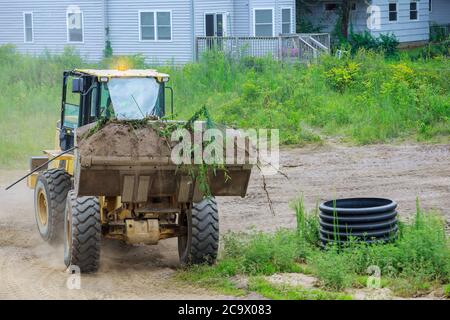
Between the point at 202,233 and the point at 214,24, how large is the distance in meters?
23.9

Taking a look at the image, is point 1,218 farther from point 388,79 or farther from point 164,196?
point 388,79

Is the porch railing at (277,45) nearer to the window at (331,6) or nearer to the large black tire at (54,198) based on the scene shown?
the window at (331,6)

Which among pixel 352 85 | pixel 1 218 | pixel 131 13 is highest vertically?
pixel 131 13

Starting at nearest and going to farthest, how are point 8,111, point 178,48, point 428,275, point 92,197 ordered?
1. point 428,275
2. point 92,197
3. point 8,111
4. point 178,48

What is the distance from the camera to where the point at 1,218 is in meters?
17.1

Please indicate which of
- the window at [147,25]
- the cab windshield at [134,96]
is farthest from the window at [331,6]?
the cab windshield at [134,96]

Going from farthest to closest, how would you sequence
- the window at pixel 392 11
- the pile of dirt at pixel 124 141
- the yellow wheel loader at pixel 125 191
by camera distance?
the window at pixel 392 11
the yellow wheel loader at pixel 125 191
the pile of dirt at pixel 124 141

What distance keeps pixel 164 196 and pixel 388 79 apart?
15.5 metres

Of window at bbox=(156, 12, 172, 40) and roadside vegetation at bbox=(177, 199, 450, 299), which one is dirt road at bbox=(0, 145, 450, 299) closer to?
roadside vegetation at bbox=(177, 199, 450, 299)

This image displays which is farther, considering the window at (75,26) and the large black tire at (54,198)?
the window at (75,26)

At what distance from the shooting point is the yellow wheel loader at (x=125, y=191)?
12016 millimetres

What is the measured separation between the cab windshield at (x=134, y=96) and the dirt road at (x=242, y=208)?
199cm
